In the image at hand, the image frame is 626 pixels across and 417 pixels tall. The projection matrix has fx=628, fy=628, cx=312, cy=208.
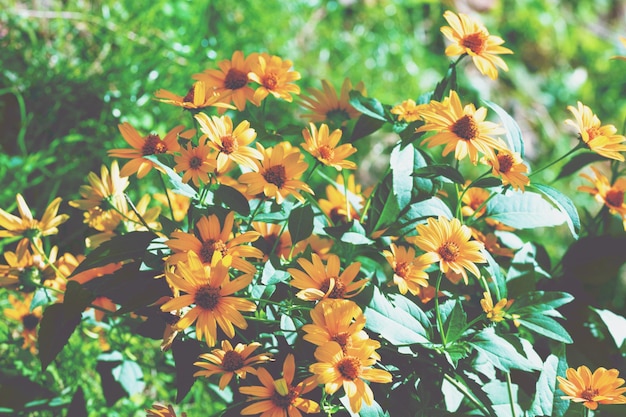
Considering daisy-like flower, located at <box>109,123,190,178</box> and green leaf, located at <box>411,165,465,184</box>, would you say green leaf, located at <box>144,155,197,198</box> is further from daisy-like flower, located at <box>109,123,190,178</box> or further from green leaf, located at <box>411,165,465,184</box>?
green leaf, located at <box>411,165,465,184</box>

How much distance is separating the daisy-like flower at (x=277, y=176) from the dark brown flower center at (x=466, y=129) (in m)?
0.21

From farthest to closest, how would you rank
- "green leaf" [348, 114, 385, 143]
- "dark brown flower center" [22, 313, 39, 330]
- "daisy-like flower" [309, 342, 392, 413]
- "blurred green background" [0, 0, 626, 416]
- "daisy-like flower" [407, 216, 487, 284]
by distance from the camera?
"blurred green background" [0, 0, 626, 416] → "dark brown flower center" [22, 313, 39, 330] → "green leaf" [348, 114, 385, 143] → "daisy-like flower" [407, 216, 487, 284] → "daisy-like flower" [309, 342, 392, 413]

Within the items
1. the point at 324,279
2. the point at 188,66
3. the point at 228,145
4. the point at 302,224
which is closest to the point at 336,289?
the point at 324,279

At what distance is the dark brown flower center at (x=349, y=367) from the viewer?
70 cm

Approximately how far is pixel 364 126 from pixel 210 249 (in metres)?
0.36

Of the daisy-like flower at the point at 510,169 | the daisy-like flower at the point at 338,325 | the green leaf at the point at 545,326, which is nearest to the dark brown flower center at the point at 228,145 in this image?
the daisy-like flower at the point at 338,325

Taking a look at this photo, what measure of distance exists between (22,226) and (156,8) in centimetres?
106

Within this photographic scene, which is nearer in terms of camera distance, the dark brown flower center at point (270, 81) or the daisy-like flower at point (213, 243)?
the daisy-like flower at point (213, 243)

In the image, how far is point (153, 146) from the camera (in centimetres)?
85

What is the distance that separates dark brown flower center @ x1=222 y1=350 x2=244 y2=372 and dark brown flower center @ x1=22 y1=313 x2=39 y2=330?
0.51 meters

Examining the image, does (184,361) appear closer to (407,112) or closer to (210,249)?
(210,249)

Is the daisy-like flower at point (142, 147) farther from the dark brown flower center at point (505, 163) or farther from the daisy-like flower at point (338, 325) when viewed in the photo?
the dark brown flower center at point (505, 163)

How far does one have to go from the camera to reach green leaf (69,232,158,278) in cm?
81

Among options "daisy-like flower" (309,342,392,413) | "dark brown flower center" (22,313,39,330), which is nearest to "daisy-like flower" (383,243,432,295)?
"daisy-like flower" (309,342,392,413)
